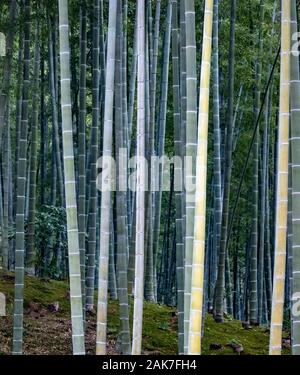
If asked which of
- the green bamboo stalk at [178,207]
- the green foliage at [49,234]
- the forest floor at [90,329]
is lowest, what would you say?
the forest floor at [90,329]

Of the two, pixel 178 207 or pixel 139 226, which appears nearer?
pixel 139 226

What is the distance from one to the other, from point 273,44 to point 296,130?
19.7 feet

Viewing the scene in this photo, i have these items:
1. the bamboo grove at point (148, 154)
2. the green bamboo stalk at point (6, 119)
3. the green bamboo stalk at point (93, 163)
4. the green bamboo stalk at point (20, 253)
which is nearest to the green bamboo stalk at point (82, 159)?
the bamboo grove at point (148, 154)

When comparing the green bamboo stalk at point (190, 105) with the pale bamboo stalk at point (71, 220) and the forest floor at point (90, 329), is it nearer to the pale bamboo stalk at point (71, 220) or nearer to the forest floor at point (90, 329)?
the pale bamboo stalk at point (71, 220)

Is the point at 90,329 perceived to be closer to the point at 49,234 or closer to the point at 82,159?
the point at 82,159

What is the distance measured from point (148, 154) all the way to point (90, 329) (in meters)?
1.94

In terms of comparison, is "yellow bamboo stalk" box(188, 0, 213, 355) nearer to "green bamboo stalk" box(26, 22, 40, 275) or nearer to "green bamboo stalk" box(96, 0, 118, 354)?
"green bamboo stalk" box(96, 0, 118, 354)

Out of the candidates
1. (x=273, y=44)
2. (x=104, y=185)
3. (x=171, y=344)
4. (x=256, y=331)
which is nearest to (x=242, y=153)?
(x=273, y=44)

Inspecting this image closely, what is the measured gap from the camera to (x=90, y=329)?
25.7 feet

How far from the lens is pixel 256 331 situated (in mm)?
9109

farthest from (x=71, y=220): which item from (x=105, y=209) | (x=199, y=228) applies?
(x=199, y=228)

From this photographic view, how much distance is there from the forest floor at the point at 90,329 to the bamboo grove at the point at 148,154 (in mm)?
292

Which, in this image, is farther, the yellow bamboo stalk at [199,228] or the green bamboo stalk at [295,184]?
the green bamboo stalk at [295,184]

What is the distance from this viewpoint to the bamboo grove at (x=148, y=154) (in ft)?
13.5
